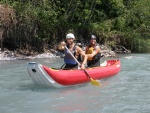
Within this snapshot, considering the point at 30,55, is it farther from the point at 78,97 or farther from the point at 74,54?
the point at 78,97

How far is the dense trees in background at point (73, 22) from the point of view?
17.8 m

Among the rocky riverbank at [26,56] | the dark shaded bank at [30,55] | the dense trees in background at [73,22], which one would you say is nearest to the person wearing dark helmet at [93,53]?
the dark shaded bank at [30,55]

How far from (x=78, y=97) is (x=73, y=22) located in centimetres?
1395

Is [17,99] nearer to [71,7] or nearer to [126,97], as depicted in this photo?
[126,97]

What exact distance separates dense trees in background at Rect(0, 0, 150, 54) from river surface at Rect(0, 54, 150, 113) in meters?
8.12

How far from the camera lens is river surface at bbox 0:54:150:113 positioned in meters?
6.38

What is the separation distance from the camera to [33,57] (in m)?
17.2

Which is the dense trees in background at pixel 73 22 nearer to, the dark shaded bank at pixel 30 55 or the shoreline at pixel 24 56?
the dark shaded bank at pixel 30 55

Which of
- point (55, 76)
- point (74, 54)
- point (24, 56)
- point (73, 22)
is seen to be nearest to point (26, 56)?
point (24, 56)

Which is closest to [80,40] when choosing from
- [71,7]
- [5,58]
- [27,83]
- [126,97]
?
[71,7]

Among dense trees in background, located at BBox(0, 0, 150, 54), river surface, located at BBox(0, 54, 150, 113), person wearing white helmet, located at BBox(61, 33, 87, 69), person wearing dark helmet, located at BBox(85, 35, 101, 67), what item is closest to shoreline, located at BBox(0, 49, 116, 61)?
dense trees in background, located at BBox(0, 0, 150, 54)

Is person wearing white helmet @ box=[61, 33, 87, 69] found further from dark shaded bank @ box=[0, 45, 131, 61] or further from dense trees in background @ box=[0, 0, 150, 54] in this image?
dense trees in background @ box=[0, 0, 150, 54]

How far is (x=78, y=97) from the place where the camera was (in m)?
7.41

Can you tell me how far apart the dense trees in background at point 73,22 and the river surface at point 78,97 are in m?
8.12
